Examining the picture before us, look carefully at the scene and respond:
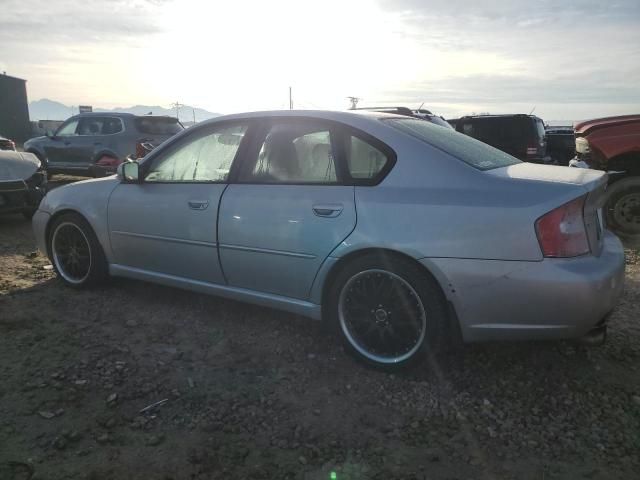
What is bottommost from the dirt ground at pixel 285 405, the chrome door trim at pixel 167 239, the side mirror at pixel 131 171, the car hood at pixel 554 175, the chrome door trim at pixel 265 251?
the dirt ground at pixel 285 405

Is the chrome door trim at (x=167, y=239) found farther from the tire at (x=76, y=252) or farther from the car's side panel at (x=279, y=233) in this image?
the tire at (x=76, y=252)

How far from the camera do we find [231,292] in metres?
3.55

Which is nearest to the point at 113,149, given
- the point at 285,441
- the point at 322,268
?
the point at 322,268

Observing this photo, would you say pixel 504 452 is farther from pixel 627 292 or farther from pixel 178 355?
pixel 627 292

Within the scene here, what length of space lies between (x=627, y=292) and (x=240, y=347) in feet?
11.1

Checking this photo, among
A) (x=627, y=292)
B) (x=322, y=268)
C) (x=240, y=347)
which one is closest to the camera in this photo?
(x=322, y=268)

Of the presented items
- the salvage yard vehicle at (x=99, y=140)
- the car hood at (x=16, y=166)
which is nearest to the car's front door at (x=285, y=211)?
the car hood at (x=16, y=166)

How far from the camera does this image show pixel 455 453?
7.55 ft

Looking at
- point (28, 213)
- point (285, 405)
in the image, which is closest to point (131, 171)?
point (285, 405)

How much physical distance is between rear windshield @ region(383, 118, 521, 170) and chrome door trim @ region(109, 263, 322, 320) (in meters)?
1.26

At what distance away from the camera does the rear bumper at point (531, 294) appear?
251cm

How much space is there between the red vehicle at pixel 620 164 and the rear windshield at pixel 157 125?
8.30 m

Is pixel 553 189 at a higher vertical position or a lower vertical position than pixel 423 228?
higher

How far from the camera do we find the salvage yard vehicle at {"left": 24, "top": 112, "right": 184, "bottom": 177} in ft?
36.3
